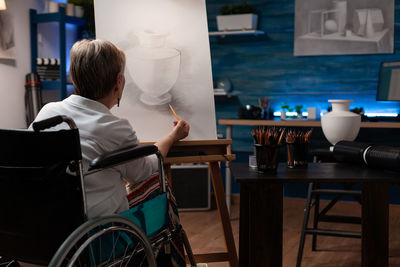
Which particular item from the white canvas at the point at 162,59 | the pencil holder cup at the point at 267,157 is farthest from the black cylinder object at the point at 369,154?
the white canvas at the point at 162,59

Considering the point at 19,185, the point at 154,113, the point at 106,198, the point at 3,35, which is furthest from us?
the point at 3,35

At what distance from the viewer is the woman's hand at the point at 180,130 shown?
6.89ft

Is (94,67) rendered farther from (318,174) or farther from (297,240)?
(297,240)

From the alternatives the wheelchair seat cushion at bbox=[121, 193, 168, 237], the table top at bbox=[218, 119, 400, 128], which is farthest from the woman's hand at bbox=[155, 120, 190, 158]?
the table top at bbox=[218, 119, 400, 128]

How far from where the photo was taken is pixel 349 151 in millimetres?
1858

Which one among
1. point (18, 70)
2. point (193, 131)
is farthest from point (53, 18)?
point (193, 131)

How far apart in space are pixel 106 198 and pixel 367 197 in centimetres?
88

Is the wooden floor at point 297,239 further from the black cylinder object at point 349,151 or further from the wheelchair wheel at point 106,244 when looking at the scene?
the wheelchair wheel at point 106,244

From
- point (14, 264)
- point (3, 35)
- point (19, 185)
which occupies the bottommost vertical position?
point (14, 264)

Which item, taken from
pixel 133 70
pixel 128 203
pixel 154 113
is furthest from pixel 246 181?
pixel 133 70

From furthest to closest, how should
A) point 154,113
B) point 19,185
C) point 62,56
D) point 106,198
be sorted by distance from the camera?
point 62,56 < point 154,113 < point 106,198 < point 19,185

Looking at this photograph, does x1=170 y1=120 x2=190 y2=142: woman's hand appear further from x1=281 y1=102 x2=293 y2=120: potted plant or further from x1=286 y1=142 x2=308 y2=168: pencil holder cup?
x1=281 y1=102 x2=293 y2=120: potted plant

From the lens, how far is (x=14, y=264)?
5.61ft

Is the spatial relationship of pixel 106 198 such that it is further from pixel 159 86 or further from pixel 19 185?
pixel 159 86
